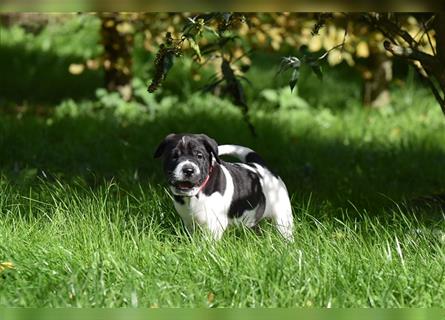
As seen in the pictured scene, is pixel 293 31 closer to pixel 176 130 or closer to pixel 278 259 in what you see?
pixel 176 130

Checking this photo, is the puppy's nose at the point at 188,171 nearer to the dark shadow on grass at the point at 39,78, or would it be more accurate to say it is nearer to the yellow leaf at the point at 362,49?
the yellow leaf at the point at 362,49

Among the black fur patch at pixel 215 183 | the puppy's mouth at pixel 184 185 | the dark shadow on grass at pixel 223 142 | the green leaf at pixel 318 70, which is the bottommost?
the dark shadow on grass at pixel 223 142

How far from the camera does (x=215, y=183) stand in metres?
4.82

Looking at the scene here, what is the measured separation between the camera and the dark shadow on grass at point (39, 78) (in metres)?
10.2

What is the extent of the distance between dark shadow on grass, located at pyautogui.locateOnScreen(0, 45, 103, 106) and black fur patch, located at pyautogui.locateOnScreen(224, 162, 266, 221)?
17.2 feet

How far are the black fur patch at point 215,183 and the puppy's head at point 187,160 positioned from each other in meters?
0.09

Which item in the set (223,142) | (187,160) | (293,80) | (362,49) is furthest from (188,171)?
(362,49)

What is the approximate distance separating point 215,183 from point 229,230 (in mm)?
269

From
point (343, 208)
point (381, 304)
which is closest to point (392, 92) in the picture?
point (343, 208)

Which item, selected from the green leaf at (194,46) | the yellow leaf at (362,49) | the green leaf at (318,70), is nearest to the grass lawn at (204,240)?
the green leaf at (318,70)

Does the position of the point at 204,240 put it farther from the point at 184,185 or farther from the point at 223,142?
the point at 223,142

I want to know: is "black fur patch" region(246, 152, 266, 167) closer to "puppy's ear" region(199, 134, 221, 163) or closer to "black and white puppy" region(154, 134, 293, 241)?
"black and white puppy" region(154, 134, 293, 241)

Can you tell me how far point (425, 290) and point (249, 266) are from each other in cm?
80

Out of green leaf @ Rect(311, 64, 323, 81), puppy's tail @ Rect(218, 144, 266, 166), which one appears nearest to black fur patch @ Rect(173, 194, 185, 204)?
puppy's tail @ Rect(218, 144, 266, 166)
